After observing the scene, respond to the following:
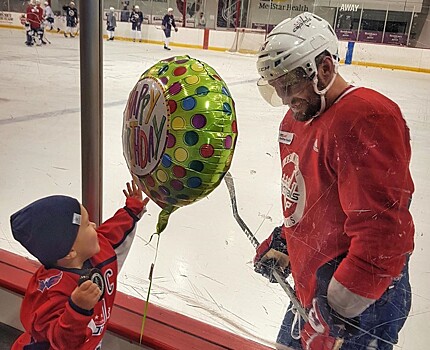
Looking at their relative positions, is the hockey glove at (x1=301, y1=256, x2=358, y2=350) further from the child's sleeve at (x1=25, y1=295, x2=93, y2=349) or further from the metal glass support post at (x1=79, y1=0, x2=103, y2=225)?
the metal glass support post at (x1=79, y1=0, x2=103, y2=225)

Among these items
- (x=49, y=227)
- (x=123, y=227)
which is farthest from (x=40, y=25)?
(x=49, y=227)

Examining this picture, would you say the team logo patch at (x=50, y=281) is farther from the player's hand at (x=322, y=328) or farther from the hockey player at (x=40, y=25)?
the hockey player at (x=40, y=25)

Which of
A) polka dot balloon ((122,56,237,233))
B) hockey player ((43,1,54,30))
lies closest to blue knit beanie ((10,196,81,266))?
polka dot balloon ((122,56,237,233))

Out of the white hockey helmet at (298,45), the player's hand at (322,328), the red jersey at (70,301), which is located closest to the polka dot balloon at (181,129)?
the white hockey helmet at (298,45)

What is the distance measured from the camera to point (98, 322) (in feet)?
3.09

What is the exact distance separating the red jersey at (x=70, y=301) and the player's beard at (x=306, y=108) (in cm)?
41

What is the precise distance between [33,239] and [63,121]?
1.98m

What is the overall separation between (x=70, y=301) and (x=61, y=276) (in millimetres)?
81

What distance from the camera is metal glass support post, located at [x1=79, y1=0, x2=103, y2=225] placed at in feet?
3.67

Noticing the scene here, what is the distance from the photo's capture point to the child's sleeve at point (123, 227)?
1027 millimetres

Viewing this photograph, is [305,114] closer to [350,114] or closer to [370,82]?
[350,114]

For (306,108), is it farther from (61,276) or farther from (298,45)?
(61,276)

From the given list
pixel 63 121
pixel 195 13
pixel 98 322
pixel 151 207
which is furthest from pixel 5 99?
pixel 98 322

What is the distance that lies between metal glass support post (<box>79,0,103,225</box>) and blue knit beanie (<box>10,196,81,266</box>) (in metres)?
0.41
